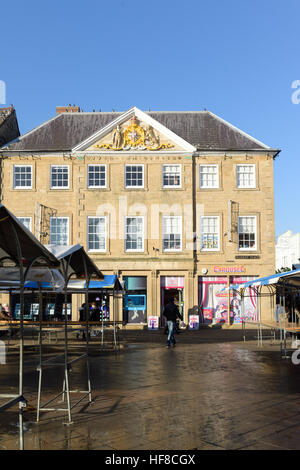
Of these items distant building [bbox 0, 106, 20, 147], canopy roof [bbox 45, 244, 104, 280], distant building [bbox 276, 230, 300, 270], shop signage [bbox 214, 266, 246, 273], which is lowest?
canopy roof [bbox 45, 244, 104, 280]

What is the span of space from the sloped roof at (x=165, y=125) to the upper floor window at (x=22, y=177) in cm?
129

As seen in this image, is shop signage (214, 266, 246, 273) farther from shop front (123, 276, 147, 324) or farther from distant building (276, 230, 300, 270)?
distant building (276, 230, 300, 270)

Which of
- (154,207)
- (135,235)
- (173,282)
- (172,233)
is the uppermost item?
(154,207)

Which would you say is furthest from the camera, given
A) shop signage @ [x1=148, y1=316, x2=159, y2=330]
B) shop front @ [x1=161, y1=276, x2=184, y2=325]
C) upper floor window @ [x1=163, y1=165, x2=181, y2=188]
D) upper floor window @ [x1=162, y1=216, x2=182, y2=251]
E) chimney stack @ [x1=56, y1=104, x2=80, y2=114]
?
chimney stack @ [x1=56, y1=104, x2=80, y2=114]

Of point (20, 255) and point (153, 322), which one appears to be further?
point (153, 322)

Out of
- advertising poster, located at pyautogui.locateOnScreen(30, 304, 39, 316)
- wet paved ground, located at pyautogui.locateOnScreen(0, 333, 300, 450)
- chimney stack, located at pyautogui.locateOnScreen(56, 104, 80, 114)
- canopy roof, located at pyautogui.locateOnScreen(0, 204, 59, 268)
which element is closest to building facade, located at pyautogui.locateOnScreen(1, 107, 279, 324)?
advertising poster, located at pyautogui.locateOnScreen(30, 304, 39, 316)

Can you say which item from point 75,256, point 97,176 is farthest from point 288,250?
point 75,256

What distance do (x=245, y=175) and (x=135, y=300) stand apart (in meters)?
10.8

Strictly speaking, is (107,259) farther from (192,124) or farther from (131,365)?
(131,365)

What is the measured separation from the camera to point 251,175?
109ft

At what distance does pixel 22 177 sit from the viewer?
109 ft

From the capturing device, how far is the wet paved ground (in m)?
6.11

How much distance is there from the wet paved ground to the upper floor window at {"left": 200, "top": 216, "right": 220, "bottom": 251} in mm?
18254

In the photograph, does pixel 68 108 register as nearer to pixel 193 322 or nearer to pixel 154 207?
pixel 154 207
